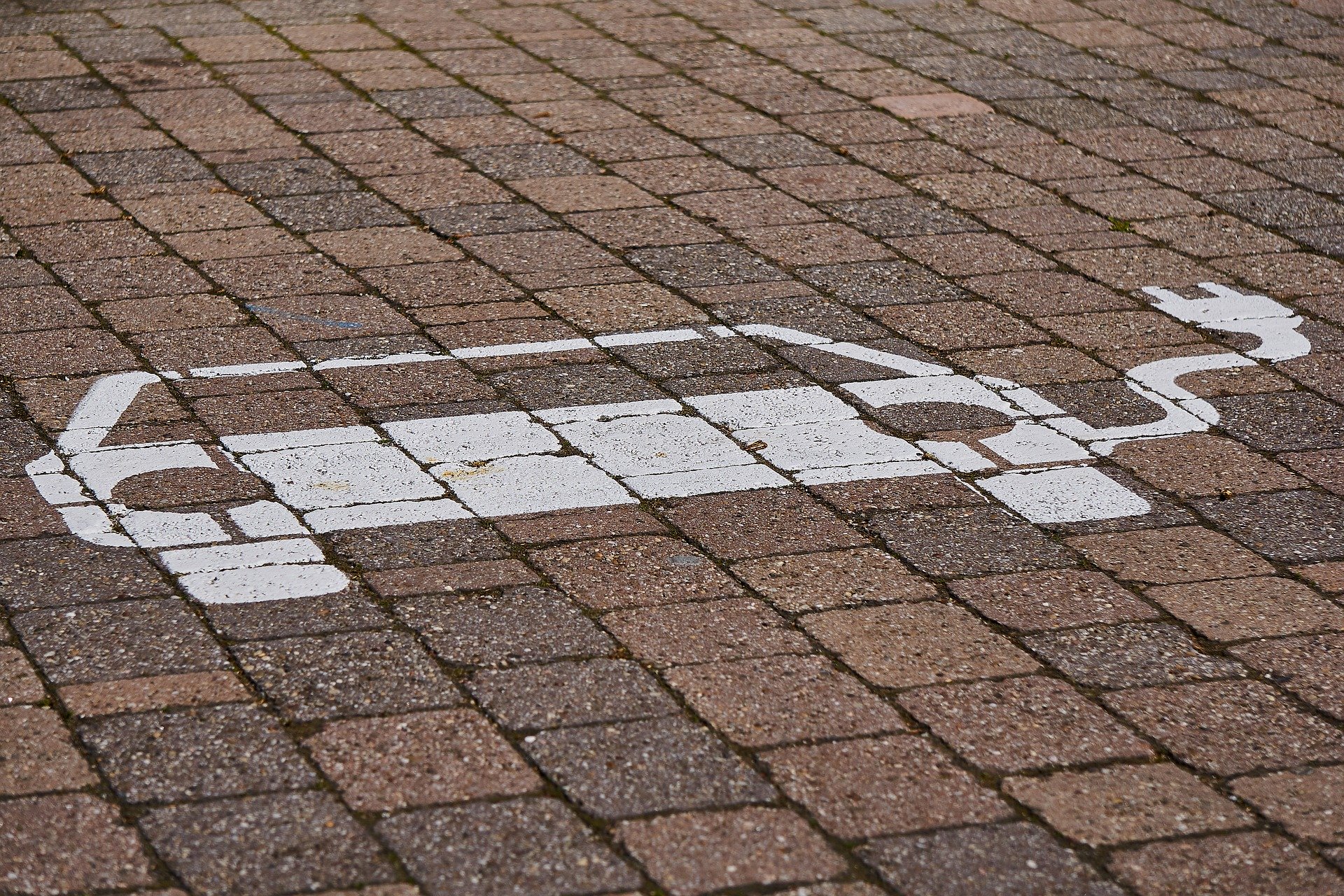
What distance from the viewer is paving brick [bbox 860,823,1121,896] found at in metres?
2.93

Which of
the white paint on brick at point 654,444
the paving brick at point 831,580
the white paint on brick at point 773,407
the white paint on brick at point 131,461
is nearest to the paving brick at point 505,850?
the paving brick at point 831,580

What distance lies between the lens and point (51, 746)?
10.6 feet

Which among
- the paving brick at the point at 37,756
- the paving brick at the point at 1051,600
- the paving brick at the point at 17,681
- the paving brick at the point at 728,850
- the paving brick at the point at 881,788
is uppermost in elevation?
the paving brick at the point at 1051,600

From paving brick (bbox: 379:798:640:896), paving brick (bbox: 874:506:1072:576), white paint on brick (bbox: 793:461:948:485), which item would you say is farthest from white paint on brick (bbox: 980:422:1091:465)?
paving brick (bbox: 379:798:640:896)

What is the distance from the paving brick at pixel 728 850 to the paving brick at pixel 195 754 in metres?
0.66

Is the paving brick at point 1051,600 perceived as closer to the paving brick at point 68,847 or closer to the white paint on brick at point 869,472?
the white paint on brick at point 869,472

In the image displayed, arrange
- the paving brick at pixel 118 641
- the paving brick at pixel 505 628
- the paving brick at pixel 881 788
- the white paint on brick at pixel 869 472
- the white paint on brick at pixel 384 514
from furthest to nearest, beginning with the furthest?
the white paint on brick at pixel 869 472 < the white paint on brick at pixel 384 514 < the paving brick at pixel 505 628 < the paving brick at pixel 118 641 < the paving brick at pixel 881 788

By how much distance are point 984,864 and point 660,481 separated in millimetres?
1659

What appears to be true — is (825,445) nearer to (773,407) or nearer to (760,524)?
(773,407)

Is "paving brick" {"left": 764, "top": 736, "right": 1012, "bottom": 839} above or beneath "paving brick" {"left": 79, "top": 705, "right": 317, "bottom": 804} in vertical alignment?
above

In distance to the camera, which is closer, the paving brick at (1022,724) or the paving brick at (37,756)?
the paving brick at (37,756)

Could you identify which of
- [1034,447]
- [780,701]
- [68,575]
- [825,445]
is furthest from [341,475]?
[1034,447]

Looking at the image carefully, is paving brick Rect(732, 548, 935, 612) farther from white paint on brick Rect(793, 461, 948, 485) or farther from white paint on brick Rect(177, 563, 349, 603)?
white paint on brick Rect(177, 563, 349, 603)

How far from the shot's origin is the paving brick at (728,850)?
292 cm
